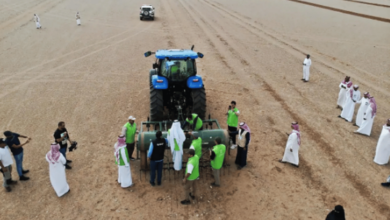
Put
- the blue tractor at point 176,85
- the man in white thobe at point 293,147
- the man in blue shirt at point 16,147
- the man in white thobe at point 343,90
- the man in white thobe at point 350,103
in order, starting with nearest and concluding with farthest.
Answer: the man in blue shirt at point 16,147, the man in white thobe at point 293,147, the blue tractor at point 176,85, the man in white thobe at point 350,103, the man in white thobe at point 343,90

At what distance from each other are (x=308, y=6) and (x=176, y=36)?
76.4 ft

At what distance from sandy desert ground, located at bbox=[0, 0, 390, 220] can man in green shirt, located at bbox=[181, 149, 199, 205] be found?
23cm

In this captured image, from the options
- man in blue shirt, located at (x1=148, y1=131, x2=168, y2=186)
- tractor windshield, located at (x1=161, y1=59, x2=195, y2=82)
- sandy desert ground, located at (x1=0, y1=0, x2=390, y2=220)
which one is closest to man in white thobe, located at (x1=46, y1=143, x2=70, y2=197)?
sandy desert ground, located at (x1=0, y1=0, x2=390, y2=220)

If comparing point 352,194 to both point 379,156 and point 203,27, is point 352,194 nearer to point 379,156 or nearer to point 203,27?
point 379,156

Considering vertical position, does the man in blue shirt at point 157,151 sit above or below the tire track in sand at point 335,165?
above

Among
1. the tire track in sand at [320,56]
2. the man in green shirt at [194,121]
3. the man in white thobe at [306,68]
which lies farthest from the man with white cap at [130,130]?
the tire track in sand at [320,56]

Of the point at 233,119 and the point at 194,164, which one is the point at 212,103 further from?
the point at 194,164

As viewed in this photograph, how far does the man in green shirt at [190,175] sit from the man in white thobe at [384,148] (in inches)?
210

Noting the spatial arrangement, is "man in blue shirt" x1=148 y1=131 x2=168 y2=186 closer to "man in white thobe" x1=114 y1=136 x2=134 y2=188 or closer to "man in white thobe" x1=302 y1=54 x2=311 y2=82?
"man in white thobe" x1=114 y1=136 x2=134 y2=188

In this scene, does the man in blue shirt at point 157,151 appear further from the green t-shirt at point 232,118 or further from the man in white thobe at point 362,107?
the man in white thobe at point 362,107

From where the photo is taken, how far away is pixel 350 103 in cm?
1104

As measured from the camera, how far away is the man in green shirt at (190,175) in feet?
21.1

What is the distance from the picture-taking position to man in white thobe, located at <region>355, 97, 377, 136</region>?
988 cm

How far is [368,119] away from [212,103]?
5.37 metres
